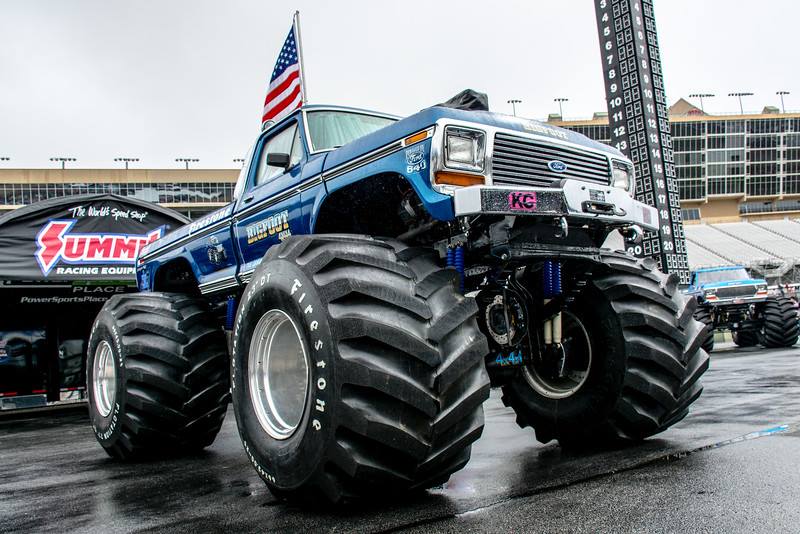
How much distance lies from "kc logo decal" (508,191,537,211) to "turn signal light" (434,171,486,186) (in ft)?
0.89

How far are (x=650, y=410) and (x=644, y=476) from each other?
98 centimetres

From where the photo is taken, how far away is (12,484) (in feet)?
17.4

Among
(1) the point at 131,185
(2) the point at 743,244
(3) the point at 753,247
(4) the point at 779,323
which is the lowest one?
(3) the point at 753,247

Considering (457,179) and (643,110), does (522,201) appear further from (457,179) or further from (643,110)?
(643,110)

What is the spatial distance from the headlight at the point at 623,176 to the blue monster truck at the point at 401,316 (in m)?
0.02

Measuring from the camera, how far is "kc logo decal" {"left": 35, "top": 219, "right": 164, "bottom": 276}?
1243cm

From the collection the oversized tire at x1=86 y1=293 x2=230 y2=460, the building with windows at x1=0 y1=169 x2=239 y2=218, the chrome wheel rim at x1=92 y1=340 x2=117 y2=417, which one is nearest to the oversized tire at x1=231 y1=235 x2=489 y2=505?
the oversized tire at x1=86 y1=293 x2=230 y2=460

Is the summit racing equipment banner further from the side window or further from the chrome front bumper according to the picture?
the chrome front bumper

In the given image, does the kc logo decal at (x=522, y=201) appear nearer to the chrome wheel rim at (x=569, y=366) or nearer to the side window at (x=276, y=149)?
the chrome wheel rim at (x=569, y=366)

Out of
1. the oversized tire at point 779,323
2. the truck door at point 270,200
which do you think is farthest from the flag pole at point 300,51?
the oversized tire at point 779,323

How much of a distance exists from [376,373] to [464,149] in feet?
5.02

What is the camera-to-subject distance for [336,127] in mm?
5711

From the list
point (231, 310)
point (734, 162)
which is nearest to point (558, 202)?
point (231, 310)

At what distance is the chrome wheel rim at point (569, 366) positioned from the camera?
521 centimetres
